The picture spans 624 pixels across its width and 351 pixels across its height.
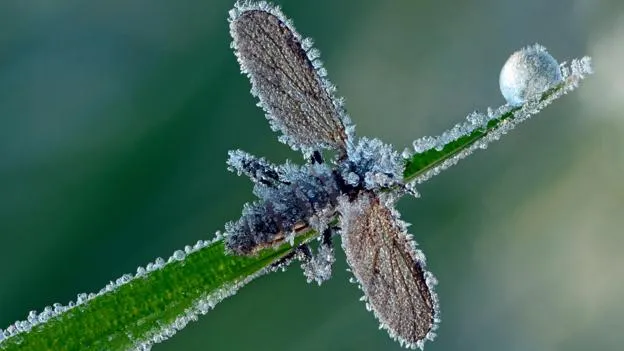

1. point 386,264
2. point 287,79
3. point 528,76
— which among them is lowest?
point 386,264

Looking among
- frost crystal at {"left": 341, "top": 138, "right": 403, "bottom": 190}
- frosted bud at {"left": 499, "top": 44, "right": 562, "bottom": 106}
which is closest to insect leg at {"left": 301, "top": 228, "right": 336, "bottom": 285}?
frost crystal at {"left": 341, "top": 138, "right": 403, "bottom": 190}

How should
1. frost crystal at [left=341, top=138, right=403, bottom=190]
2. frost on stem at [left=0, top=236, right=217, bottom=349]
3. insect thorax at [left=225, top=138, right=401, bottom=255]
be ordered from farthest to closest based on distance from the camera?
frost crystal at [left=341, top=138, right=403, bottom=190] < insect thorax at [left=225, top=138, right=401, bottom=255] < frost on stem at [left=0, top=236, right=217, bottom=349]

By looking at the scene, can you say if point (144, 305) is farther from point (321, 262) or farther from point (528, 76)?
point (528, 76)

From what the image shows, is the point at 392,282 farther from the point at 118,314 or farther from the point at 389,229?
the point at 118,314

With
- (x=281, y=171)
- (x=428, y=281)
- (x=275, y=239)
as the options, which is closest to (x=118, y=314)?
(x=275, y=239)

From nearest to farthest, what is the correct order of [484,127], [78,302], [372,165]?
[78,302], [484,127], [372,165]

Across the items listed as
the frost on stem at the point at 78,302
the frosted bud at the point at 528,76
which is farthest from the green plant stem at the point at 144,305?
the frosted bud at the point at 528,76

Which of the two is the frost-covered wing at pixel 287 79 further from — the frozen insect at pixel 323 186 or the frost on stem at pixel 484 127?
the frost on stem at pixel 484 127

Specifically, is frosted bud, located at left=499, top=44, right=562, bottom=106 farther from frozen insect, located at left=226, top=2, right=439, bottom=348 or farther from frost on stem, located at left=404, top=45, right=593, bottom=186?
frozen insect, located at left=226, top=2, right=439, bottom=348

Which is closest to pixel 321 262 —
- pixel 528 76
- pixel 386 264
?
pixel 386 264
